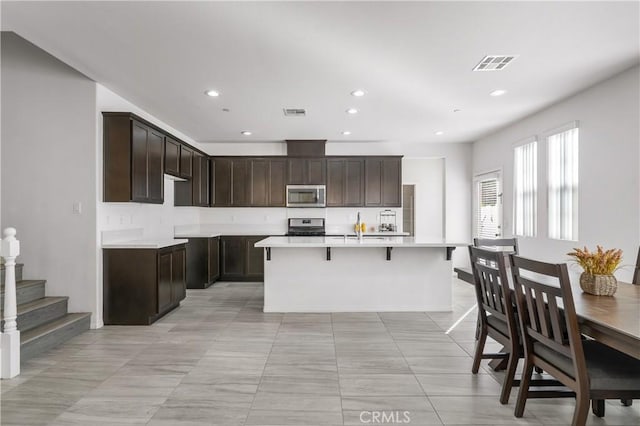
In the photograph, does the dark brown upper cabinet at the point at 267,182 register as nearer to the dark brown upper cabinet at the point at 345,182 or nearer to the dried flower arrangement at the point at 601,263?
the dark brown upper cabinet at the point at 345,182

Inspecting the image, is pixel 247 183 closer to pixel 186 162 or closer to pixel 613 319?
pixel 186 162

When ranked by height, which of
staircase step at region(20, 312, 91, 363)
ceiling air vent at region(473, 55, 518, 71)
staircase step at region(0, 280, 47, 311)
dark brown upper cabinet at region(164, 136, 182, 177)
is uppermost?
ceiling air vent at region(473, 55, 518, 71)

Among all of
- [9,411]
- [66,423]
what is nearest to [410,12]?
[66,423]

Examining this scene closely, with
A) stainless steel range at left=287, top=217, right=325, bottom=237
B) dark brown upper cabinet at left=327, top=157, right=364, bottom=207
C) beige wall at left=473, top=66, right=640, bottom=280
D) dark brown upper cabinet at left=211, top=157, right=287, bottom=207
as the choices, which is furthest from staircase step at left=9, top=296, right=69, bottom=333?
beige wall at left=473, top=66, right=640, bottom=280

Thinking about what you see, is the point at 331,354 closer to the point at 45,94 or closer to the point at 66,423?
the point at 66,423

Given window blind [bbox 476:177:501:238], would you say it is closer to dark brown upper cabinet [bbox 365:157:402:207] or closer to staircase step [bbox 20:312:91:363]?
dark brown upper cabinet [bbox 365:157:402:207]

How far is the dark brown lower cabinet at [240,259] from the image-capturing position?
7039mm

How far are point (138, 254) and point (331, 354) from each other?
2.45 meters

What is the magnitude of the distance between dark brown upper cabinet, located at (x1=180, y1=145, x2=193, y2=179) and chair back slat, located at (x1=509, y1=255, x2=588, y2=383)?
16.2 feet

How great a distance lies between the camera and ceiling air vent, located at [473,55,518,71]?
11.3 ft

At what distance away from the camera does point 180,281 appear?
200 inches

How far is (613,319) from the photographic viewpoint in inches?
71.8

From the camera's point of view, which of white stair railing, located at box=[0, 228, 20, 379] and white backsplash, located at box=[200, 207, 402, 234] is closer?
white stair railing, located at box=[0, 228, 20, 379]

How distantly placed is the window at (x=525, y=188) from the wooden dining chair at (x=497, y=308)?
131 inches
